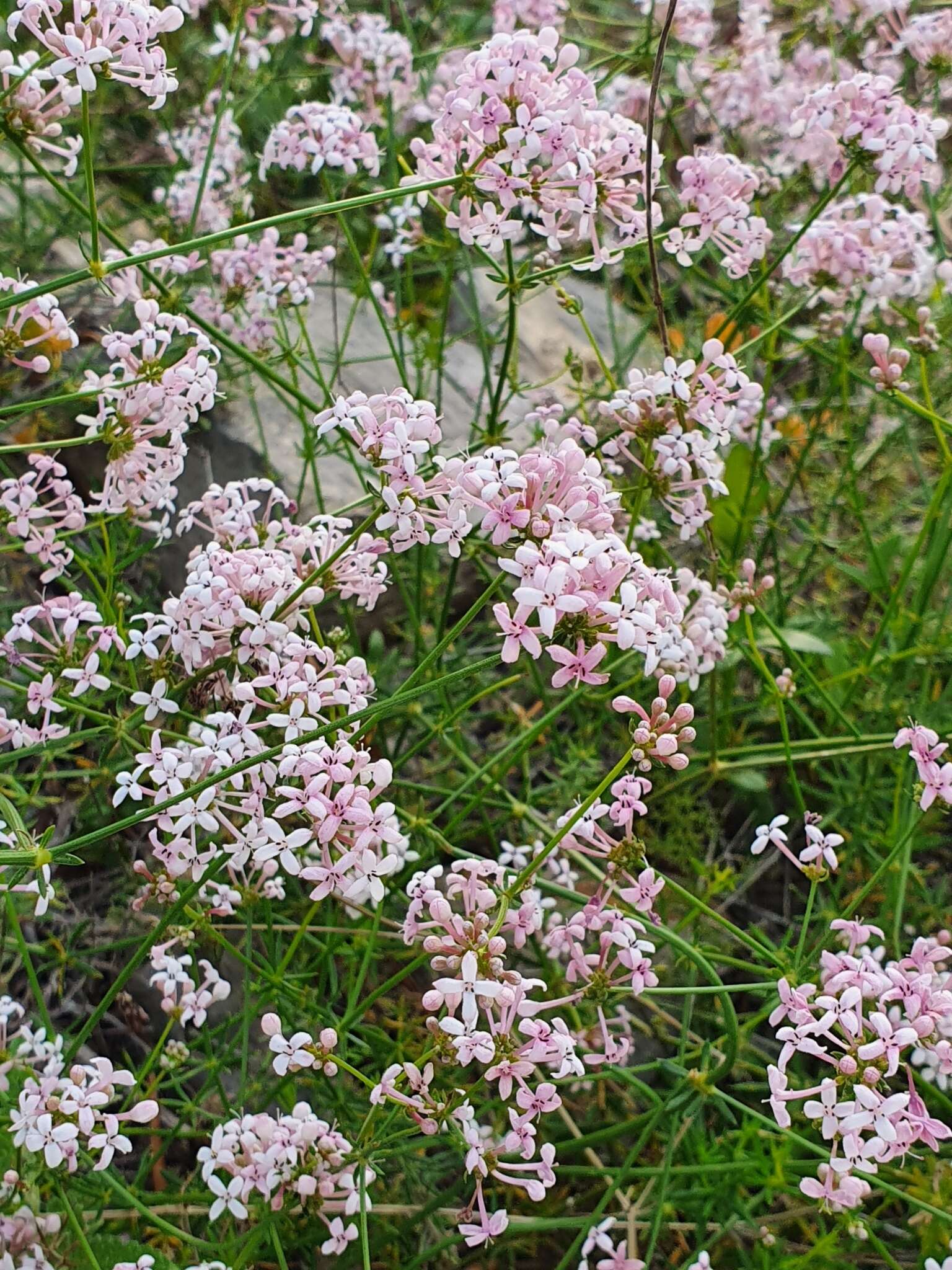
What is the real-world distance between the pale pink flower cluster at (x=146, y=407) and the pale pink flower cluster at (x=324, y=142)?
2.02 ft

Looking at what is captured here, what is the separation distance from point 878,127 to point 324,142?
1078 mm

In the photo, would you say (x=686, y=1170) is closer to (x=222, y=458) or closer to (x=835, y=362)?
(x=835, y=362)

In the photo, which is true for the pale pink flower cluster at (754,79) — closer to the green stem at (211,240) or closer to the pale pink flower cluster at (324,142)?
the pale pink flower cluster at (324,142)

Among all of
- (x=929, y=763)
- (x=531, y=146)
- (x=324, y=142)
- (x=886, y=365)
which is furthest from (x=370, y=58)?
(x=929, y=763)

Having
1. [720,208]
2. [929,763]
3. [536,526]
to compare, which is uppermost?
[720,208]

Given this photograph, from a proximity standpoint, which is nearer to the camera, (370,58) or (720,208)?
(720,208)

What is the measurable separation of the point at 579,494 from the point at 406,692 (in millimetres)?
353

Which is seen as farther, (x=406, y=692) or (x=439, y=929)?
(x=439, y=929)

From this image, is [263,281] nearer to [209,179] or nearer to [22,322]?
[22,322]

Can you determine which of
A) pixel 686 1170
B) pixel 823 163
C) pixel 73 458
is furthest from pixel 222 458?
pixel 686 1170

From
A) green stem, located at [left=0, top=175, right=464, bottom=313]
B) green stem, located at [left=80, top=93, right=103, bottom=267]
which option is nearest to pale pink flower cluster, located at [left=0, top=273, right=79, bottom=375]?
green stem, located at [left=0, top=175, right=464, bottom=313]

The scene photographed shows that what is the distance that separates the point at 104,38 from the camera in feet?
5.33

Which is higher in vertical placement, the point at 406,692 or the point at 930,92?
the point at 930,92

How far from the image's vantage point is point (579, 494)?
1539 mm
